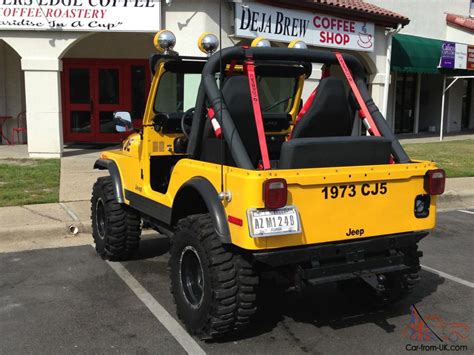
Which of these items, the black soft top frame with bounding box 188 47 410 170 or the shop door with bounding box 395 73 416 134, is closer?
the black soft top frame with bounding box 188 47 410 170

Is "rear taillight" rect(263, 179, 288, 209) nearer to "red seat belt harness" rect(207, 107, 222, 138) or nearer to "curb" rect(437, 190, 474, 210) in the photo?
"red seat belt harness" rect(207, 107, 222, 138)

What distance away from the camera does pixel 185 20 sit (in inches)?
455

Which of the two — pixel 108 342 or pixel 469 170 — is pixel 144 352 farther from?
pixel 469 170

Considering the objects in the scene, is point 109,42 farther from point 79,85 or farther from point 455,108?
point 455,108

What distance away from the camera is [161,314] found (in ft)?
13.5

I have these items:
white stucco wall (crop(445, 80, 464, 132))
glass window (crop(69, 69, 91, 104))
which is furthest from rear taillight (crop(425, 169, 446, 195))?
white stucco wall (crop(445, 80, 464, 132))

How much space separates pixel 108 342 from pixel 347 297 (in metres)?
1.99

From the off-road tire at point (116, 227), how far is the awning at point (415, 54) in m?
13.4

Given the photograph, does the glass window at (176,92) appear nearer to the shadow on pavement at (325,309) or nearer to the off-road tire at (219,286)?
the off-road tire at (219,286)

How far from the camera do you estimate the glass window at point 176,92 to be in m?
4.90

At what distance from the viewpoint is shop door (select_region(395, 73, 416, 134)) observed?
21.5 m

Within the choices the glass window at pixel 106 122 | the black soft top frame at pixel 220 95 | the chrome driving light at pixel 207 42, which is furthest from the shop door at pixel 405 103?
the black soft top frame at pixel 220 95

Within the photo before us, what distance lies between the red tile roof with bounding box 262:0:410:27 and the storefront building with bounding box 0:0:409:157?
0.10 ft

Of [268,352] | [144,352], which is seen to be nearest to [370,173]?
[268,352]
